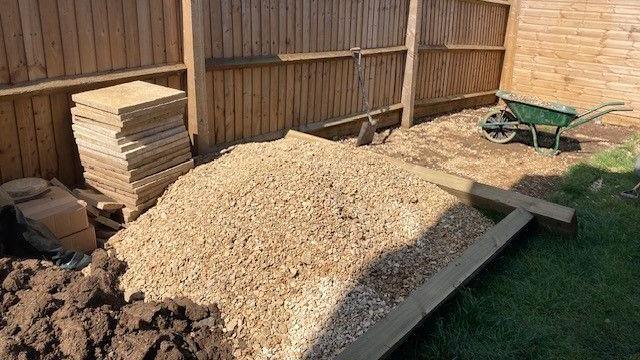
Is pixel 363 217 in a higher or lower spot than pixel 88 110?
lower

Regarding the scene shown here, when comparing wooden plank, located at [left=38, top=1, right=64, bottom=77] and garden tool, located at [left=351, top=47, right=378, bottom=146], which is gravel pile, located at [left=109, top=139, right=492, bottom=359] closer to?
wooden plank, located at [left=38, top=1, right=64, bottom=77]

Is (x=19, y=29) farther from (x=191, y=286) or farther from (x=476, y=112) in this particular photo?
(x=476, y=112)

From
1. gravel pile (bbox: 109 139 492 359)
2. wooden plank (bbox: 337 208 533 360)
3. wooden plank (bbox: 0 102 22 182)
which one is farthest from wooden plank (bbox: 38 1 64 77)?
wooden plank (bbox: 337 208 533 360)

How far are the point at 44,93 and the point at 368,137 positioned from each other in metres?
4.70

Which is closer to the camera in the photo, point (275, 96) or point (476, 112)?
point (275, 96)

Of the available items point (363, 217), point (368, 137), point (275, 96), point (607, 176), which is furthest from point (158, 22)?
point (607, 176)

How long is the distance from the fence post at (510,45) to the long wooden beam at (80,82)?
28.1 ft

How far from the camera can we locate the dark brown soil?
2848 mm

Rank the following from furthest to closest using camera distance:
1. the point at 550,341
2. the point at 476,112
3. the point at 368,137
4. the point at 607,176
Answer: the point at 476,112 < the point at 368,137 < the point at 607,176 < the point at 550,341

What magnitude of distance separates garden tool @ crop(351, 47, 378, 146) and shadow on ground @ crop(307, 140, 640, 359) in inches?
116

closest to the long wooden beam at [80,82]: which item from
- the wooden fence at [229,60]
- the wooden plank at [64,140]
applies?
the wooden fence at [229,60]

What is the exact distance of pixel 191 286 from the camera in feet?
12.5

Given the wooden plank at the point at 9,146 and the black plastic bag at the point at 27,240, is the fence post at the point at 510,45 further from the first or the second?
the black plastic bag at the point at 27,240

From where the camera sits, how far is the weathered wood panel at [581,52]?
10516 millimetres
